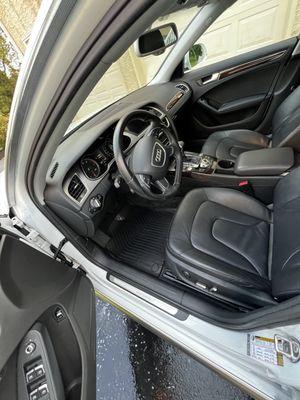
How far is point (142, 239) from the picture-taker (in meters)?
1.60

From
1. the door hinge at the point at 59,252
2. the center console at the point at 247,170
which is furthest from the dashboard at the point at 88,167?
the center console at the point at 247,170

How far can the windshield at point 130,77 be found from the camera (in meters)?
1.21

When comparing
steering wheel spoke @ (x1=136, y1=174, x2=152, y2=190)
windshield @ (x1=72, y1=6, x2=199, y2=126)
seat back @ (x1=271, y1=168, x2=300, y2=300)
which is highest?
windshield @ (x1=72, y1=6, x2=199, y2=126)

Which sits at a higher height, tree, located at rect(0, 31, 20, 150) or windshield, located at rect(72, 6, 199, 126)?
tree, located at rect(0, 31, 20, 150)

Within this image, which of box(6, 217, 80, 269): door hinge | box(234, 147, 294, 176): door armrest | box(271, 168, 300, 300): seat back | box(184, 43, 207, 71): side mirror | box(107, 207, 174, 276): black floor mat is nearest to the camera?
box(271, 168, 300, 300): seat back

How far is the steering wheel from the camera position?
1043 mm

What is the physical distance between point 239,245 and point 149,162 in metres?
0.53

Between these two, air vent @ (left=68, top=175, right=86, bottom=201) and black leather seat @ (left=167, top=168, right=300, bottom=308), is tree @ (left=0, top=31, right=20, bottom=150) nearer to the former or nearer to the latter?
air vent @ (left=68, top=175, right=86, bottom=201)

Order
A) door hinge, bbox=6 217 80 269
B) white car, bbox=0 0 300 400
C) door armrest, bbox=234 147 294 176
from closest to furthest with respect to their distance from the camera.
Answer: white car, bbox=0 0 300 400, door hinge, bbox=6 217 80 269, door armrest, bbox=234 147 294 176

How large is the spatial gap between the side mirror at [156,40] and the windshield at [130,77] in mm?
34

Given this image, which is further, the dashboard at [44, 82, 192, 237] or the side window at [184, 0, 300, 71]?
the side window at [184, 0, 300, 71]

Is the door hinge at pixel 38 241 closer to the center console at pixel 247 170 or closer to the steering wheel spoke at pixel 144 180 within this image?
the steering wheel spoke at pixel 144 180

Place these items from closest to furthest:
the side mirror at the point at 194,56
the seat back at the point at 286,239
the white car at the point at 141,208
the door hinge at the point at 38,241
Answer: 1. the white car at the point at 141,208
2. the seat back at the point at 286,239
3. the door hinge at the point at 38,241
4. the side mirror at the point at 194,56

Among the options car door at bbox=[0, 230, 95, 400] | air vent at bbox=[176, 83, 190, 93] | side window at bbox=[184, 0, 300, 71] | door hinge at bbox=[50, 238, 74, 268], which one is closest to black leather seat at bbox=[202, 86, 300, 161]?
air vent at bbox=[176, 83, 190, 93]
